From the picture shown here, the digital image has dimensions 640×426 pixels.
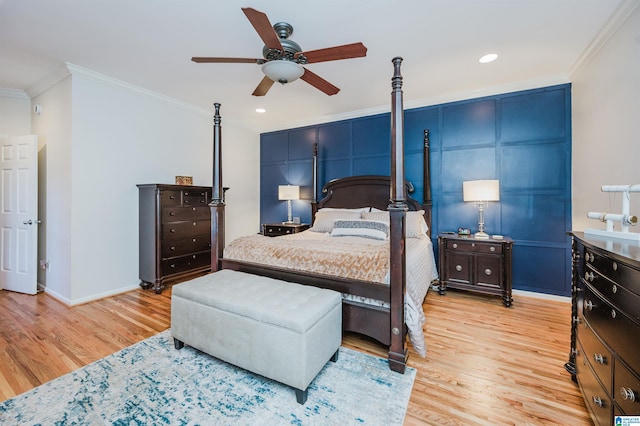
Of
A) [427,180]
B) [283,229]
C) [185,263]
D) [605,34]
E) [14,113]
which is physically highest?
[605,34]

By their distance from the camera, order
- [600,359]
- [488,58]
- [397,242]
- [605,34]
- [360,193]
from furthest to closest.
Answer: [360,193], [488,58], [605,34], [397,242], [600,359]

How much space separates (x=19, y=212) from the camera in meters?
3.62

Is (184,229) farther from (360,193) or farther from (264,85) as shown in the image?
(360,193)

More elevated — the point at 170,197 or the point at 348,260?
the point at 170,197

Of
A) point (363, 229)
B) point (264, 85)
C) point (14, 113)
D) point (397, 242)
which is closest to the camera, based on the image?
point (397, 242)

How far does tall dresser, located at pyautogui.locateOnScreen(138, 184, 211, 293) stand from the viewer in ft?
11.8

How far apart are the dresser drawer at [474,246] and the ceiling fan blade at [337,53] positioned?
2.54 m

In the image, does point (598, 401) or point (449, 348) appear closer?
point (598, 401)

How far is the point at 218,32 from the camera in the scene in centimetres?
247

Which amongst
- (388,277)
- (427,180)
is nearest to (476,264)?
(427,180)

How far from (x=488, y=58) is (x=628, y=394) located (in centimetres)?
306

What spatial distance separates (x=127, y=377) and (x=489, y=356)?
2.71m

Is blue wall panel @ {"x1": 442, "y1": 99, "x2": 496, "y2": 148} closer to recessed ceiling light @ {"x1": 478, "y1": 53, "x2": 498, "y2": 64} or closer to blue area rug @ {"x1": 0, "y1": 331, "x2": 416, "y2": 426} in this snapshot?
recessed ceiling light @ {"x1": 478, "y1": 53, "x2": 498, "y2": 64}

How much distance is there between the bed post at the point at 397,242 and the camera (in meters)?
1.95
